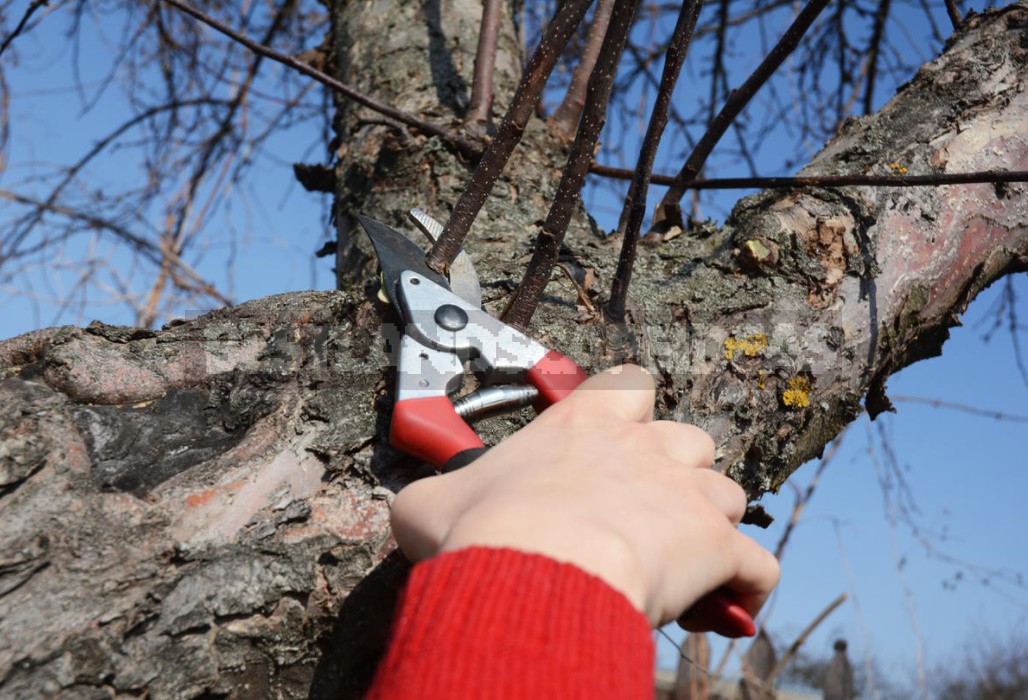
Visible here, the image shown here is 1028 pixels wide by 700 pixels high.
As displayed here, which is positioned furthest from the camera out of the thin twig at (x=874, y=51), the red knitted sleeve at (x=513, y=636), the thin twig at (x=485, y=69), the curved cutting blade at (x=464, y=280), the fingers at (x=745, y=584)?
the thin twig at (x=874, y=51)

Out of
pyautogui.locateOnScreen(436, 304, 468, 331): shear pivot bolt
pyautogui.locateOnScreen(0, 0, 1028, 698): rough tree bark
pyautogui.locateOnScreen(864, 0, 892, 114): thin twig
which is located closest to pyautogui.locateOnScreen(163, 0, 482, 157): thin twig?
pyautogui.locateOnScreen(0, 0, 1028, 698): rough tree bark

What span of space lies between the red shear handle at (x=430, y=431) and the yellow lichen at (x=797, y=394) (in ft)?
1.68

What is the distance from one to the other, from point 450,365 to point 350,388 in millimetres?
145

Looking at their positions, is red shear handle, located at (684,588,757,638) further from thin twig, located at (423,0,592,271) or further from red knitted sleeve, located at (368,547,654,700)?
thin twig, located at (423,0,592,271)

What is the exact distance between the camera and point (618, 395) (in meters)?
0.95

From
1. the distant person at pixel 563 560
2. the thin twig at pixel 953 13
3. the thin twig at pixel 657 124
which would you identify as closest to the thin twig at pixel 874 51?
the thin twig at pixel 953 13

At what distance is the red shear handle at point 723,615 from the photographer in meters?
0.86

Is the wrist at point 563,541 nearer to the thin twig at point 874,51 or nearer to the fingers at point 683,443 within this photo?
the fingers at point 683,443

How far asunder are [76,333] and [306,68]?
70cm

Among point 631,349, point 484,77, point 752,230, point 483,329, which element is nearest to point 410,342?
point 483,329

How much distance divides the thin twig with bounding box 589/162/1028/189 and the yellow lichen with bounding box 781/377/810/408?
0.34 m

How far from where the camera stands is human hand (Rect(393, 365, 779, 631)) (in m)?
0.70

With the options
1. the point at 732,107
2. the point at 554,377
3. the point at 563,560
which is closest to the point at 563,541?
the point at 563,560

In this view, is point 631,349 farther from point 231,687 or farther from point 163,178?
point 163,178
